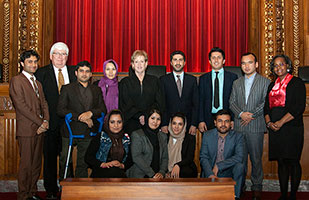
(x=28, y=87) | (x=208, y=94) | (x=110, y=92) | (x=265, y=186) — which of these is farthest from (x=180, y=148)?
(x=28, y=87)

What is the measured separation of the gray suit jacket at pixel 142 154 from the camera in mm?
3389

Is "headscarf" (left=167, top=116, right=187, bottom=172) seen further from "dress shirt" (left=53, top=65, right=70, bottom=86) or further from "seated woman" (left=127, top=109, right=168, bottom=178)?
"dress shirt" (left=53, top=65, right=70, bottom=86)

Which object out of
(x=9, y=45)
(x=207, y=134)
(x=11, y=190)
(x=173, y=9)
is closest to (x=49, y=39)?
(x=9, y=45)

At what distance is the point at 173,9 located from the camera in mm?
7969

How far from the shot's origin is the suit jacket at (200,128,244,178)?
3.41m

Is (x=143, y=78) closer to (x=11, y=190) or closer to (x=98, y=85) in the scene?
(x=98, y=85)

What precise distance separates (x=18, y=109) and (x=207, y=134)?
182 cm

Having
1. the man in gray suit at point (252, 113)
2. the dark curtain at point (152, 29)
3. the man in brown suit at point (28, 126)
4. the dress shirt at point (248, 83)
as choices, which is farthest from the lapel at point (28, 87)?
the dark curtain at point (152, 29)

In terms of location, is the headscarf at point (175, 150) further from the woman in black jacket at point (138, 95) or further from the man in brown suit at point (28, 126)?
the man in brown suit at point (28, 126)

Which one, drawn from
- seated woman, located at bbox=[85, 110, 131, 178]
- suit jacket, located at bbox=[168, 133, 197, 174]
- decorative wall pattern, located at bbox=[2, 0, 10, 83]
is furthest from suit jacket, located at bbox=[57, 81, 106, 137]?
decorative wall pattern, located at bbox=[2, 0, 10, 83]

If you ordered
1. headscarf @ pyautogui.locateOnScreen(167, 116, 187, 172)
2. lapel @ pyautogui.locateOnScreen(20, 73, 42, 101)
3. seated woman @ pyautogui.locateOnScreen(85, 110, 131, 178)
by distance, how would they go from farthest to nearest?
headscarf @ pyautogui.locateOnScreen(167, 116, 187, 172), lapel @ pyautogui.locateOnScreen(20, 73, 42, 101), seated woman @ pyautogui.locateOnScreen(85, 110, 131, 178)

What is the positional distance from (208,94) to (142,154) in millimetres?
934

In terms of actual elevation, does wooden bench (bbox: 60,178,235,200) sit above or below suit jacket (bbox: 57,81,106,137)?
below

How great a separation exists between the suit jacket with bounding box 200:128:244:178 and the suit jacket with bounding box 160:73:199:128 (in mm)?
306
